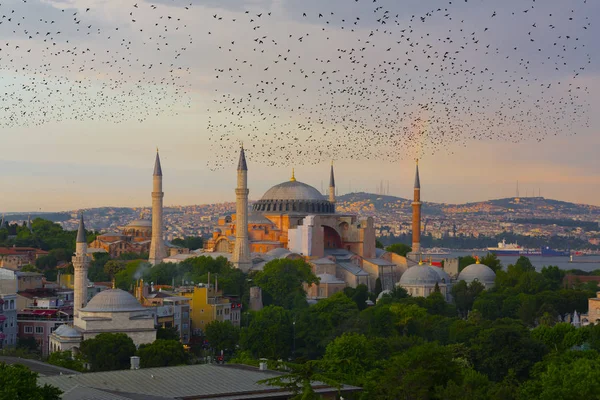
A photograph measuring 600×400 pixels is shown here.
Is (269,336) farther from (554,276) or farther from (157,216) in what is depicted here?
(554,276)

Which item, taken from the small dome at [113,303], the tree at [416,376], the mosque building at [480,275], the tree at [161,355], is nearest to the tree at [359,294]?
the mosque building at [480,275]

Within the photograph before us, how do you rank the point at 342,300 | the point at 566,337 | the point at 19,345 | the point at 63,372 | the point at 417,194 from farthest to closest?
the point at 417,194 → the point at 342,300 → the point at 19,345 → the point at 566,337 → the point at 63,372

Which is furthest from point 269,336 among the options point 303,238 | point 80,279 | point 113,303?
point 303,238

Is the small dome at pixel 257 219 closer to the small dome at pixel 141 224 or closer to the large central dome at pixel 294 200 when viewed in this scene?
the large central dome at pixel 294 200

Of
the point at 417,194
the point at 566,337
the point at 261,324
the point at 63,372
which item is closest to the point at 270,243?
the point at 417,194

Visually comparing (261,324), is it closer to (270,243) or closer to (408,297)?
(408,297)

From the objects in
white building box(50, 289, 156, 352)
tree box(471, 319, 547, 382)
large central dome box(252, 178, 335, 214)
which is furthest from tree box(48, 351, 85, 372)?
large central dome box(252, 178, 335, 214)

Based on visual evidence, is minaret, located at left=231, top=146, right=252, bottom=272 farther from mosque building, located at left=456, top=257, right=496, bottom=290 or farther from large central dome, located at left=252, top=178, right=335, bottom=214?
mosque building, located at left=456, top=257, right=496, bottom=290

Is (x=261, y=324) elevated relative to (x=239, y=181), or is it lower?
lower
